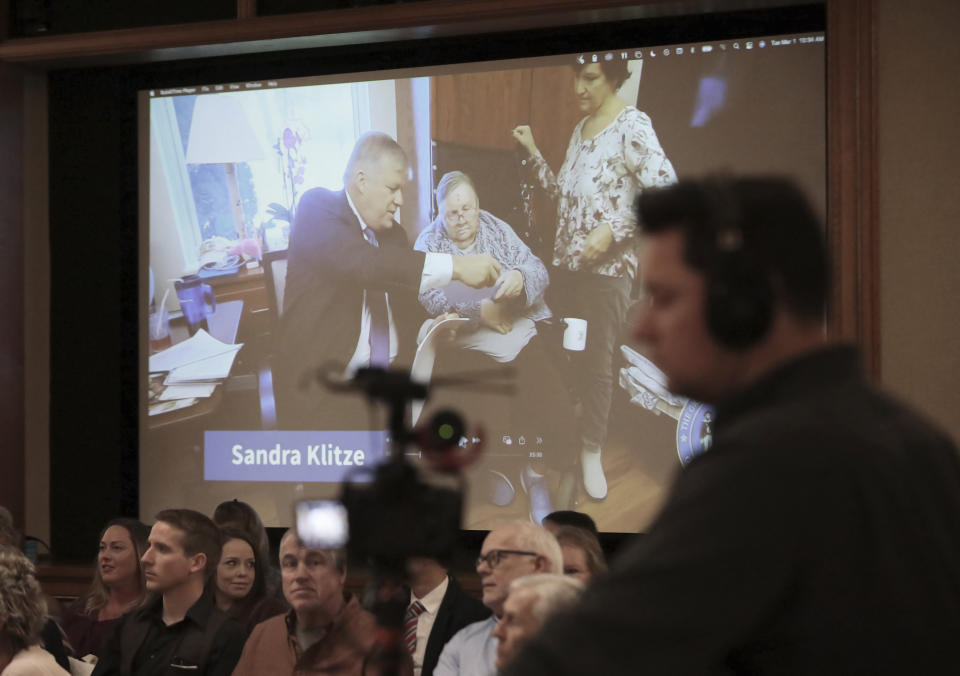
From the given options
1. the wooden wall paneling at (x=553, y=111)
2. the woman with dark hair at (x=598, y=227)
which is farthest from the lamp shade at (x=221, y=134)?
the woman with dark hair at (x=598, y=227)

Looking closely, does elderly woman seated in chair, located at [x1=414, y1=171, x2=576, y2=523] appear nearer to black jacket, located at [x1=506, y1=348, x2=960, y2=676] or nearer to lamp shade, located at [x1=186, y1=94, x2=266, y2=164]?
lamp shade, located at [x1=186, y1=94, x2=266, y2=164]

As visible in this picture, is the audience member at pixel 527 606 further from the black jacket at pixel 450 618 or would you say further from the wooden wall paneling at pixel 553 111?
the wooden wall paneling at pixel 553 111

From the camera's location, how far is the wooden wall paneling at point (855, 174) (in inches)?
166

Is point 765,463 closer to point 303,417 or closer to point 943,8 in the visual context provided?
point 943,8

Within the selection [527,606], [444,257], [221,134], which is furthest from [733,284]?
[221,134]

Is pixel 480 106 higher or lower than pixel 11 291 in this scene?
higher

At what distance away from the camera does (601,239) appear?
477 centimetres

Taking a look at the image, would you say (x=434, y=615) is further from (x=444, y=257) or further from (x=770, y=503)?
(x=770, y=503)

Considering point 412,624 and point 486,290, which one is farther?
point 486,290

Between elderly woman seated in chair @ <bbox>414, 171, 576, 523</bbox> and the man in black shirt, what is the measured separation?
1656 mm

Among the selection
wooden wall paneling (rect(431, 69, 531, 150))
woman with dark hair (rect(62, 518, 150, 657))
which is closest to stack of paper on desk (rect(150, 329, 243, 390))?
woman with dark hair (rect(62, 518, 150, 657))

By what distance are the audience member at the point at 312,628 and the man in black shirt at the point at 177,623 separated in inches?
6.0

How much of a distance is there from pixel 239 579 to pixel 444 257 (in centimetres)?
173

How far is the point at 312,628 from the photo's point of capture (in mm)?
3076
